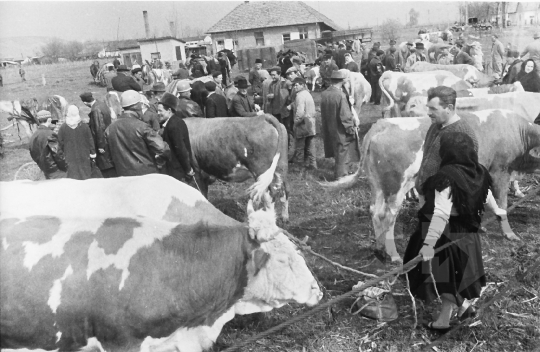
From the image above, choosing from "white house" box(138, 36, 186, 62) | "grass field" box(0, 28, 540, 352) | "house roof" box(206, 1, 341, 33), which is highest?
"house roof" box(206, 1, 341, 33)

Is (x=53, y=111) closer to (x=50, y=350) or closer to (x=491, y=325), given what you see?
(x=50, y=350)

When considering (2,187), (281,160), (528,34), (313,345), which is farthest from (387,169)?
(528,34)

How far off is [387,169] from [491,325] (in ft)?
6.83

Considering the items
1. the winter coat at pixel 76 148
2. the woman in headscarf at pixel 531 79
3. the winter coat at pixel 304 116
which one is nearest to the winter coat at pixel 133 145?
the winter coat at pixel 76 148

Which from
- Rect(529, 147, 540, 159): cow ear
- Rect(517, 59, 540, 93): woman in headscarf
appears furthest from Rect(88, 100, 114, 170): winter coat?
Rect(517, 59, 540, 93): woman in headscarf

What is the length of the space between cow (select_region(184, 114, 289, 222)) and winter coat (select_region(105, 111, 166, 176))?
1.21 meters

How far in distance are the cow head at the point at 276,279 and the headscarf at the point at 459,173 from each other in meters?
1.19

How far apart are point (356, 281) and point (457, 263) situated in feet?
4.70

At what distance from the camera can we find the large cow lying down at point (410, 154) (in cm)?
554

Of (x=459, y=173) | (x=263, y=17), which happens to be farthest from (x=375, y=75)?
(x=263, y=17)

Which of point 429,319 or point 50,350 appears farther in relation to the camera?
point 429,319

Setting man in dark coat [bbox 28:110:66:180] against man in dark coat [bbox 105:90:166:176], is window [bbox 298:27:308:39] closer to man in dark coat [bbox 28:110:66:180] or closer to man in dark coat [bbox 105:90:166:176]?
man in dark coat [bbox 28:110:66:180]

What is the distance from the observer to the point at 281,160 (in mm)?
6984

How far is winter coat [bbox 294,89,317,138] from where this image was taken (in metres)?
8.93
